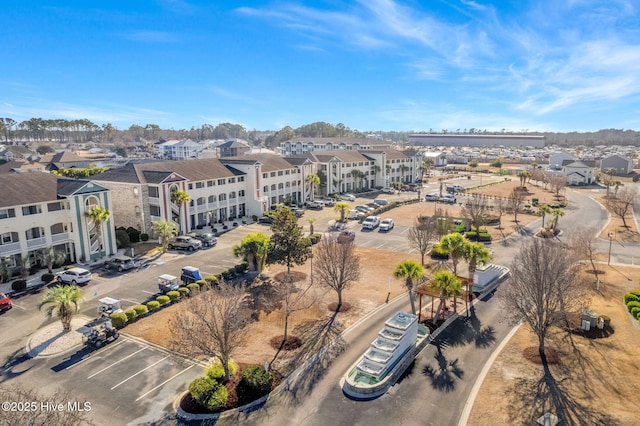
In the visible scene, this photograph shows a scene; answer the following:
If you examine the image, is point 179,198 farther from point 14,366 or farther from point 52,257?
point 14,366

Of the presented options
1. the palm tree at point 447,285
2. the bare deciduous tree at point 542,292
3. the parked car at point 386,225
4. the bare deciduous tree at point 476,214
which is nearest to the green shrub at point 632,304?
the bare deciduous tree at point 542,292

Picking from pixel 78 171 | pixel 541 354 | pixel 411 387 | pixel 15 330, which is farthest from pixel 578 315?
pixel 78 171

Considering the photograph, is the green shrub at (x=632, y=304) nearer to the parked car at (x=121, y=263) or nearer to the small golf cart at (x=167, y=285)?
the small golf cart at (x=167, y=285)

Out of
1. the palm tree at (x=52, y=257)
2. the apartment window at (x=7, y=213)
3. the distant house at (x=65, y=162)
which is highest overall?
the distant house at (x=65, y=162)

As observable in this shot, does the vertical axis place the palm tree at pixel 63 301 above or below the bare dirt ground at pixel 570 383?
above

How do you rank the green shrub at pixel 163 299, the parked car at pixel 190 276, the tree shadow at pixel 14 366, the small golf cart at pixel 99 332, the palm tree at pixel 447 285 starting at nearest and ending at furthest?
1. the tree shadow at pixel 14 366
2. the small golf cart at pixel 99 332
3. the palm tree at pixel 447 285
4. the green shrub at pixel 163 299
5. the parked car at pixel 190 276

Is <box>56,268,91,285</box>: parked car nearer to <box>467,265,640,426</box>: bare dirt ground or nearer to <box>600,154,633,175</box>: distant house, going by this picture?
<box>467,265,640,426</box>: bare dirt ground

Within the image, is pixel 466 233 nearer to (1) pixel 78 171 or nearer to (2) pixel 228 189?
(2) pixel 228 189

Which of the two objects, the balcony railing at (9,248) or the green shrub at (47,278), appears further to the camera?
the balcony railing at (9,248)
